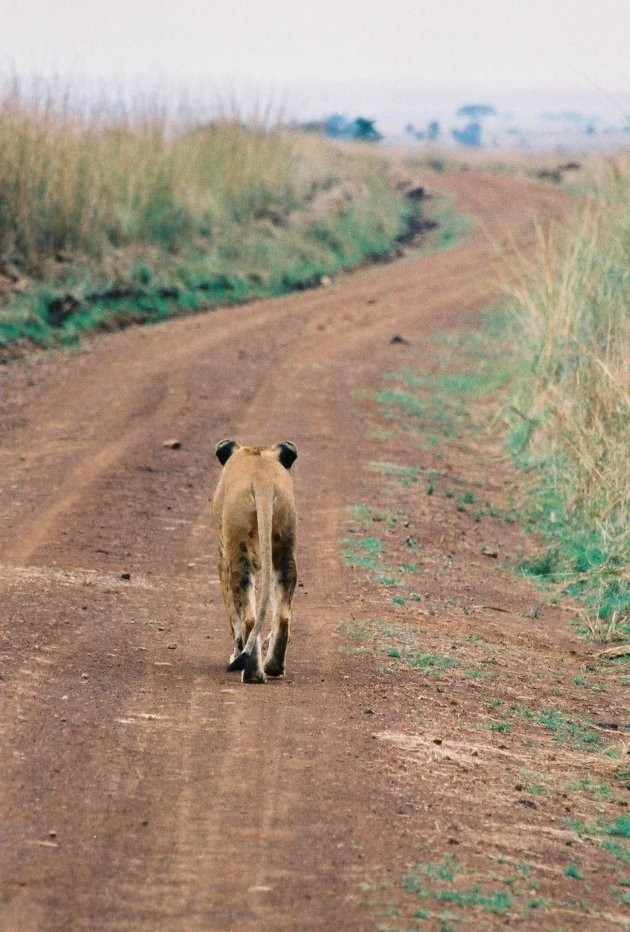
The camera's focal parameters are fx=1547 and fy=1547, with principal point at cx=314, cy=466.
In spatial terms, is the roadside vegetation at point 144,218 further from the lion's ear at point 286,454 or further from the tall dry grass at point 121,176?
the lion's ear at point 286,454

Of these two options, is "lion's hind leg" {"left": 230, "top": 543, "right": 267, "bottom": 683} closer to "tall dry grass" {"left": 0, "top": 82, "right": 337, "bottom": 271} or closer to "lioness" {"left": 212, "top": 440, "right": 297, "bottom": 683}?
"lioness" {"left": 212, "top": 440, "right": 297, "bottom": 683}

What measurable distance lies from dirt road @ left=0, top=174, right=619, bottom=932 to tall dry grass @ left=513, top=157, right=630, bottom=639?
68 centimetres

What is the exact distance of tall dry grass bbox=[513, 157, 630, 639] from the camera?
9359 millimetres

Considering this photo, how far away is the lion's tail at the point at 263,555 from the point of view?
617cm

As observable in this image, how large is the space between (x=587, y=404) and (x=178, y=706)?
17.5ft

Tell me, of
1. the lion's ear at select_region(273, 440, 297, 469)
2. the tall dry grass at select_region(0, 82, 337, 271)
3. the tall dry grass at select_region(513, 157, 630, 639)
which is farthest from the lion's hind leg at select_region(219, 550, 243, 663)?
the tall dry grass at select_region(0, 82, 337, 271)

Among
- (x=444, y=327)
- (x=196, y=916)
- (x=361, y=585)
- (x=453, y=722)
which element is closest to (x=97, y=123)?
(x=444, y=327)

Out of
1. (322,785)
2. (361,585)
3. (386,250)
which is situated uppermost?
(322,785)

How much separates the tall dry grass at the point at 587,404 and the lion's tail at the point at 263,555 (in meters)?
2.85

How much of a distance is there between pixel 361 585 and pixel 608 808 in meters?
3.13

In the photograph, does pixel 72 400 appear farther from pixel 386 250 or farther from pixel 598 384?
pixel 386 250

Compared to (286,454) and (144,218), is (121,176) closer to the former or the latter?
(144,218)

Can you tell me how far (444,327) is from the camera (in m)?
20.2

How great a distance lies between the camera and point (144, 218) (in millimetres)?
20484
